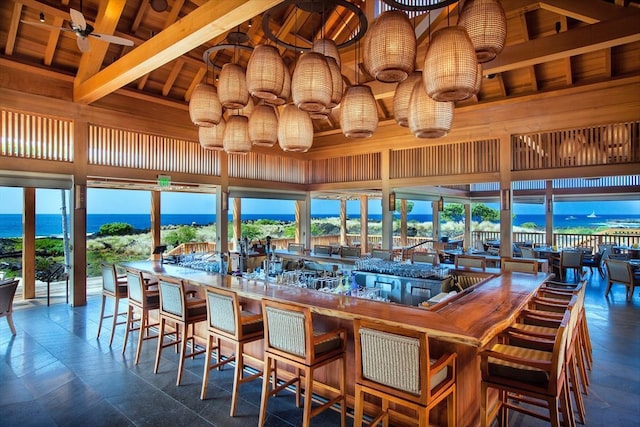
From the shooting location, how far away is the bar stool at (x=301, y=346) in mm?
2613


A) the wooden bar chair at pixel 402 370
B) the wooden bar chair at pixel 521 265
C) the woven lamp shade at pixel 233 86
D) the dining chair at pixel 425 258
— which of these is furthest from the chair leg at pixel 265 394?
the dining chair at pixel 425 258

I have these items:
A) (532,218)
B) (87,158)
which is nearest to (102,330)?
(87,158)

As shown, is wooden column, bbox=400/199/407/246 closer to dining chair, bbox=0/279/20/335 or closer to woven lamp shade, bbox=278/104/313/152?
woven lamp shade, bbox=278/104/313/152

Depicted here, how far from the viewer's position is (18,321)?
5629 millimetres

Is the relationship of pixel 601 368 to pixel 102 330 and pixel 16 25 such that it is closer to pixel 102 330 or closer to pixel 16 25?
pixel 102 330

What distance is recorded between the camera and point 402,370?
216cm

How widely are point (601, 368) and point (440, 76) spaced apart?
3.81 m

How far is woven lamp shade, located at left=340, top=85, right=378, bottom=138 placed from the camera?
3.23m

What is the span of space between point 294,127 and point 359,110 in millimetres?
753

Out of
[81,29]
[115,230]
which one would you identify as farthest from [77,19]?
[115,230]

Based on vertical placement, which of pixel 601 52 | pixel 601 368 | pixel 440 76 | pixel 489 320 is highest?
pixel 601 52

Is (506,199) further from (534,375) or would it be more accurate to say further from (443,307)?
(534,375)

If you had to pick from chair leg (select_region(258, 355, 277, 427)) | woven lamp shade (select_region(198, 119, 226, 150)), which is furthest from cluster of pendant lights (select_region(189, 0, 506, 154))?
chair leg (select_region(258, 355, 277, 427))

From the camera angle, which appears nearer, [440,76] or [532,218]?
[440,76]
